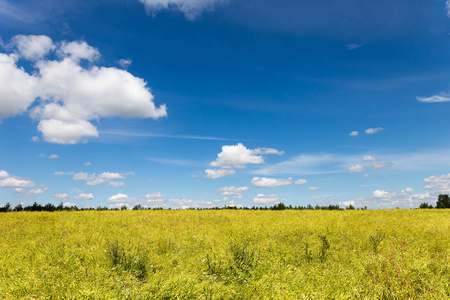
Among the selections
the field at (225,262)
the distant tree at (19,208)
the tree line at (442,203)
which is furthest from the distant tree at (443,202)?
the distant tree at (19,208)

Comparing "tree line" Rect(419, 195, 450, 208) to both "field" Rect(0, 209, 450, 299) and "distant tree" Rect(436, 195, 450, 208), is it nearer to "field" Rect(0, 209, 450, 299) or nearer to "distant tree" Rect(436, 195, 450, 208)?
"distant tree" Rect(436, 195, 450, 208)

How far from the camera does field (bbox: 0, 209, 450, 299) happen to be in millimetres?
6363

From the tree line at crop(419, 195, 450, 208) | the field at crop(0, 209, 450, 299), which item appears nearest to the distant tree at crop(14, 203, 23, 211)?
the field at crop(0, 209, 450, 299)

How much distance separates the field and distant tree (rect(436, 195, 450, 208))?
20326 mm

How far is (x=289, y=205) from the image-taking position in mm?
27328

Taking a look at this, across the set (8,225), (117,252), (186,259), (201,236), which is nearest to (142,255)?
(117,252)

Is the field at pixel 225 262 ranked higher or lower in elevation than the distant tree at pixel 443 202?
lower

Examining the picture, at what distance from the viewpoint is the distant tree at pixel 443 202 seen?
29.9m

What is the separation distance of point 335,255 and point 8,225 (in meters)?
17.8

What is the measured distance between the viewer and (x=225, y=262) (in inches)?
340

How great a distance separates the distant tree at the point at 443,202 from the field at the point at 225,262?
20.3 m

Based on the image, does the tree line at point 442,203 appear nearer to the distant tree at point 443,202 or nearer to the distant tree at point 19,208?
the distant tree at point 443,202

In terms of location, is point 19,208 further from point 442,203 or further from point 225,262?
point 442,203

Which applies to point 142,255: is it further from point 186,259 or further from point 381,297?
point 381,297
